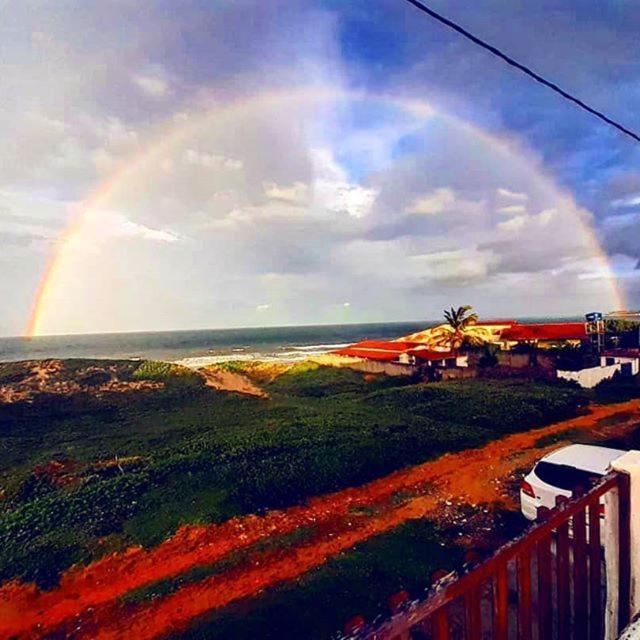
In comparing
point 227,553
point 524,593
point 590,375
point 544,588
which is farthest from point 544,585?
point 590,375

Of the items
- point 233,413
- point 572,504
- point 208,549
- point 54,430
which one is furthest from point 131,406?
point 572,504

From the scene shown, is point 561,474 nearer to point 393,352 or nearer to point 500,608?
point 500,608

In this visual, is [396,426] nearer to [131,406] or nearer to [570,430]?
[570,430]

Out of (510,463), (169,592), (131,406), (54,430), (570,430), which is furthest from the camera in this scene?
(131,406)

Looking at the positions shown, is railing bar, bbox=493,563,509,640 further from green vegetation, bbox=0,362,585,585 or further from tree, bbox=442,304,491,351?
tree, bbox=442,304,491,351

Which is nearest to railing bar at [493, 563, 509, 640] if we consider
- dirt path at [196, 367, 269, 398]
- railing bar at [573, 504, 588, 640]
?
railing bar at [573, 504, 588, 640]

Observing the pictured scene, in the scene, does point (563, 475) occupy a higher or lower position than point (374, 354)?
lower

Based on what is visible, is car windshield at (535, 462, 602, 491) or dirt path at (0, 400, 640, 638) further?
car windshield at (535, 462, 602, 491)
